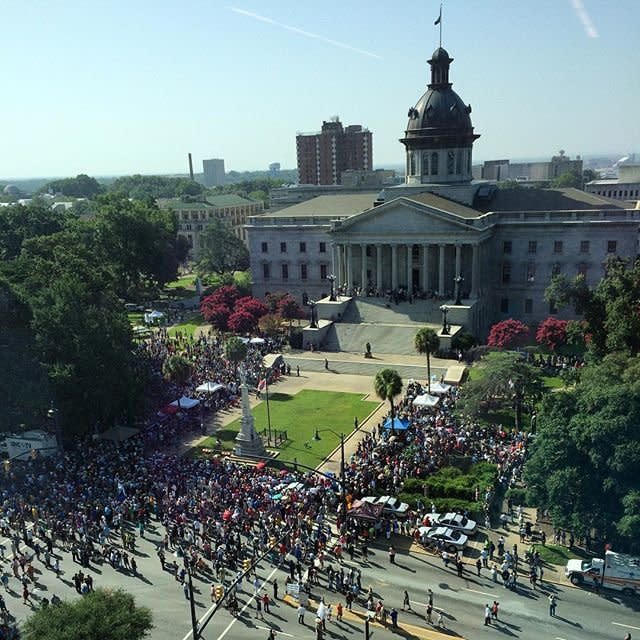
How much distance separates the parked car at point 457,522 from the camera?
3450 cm

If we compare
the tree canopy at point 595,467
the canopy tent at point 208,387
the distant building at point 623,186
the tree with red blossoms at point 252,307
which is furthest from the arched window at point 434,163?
the distant building at point 623,186

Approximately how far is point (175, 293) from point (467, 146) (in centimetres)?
5283

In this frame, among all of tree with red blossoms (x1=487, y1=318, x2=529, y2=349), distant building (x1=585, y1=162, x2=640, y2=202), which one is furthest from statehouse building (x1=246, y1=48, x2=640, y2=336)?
distant building (x1=585, y1=162, x2=640, y2=202)

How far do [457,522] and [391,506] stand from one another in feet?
12.1

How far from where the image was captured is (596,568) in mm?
29938

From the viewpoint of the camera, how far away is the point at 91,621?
20984 millimetres

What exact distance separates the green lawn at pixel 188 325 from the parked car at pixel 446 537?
5125 centimetres

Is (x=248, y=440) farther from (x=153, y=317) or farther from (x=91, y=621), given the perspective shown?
(x=153, y=317)

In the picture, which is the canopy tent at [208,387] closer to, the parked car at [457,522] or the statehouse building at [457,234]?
the parked car at [457,522]

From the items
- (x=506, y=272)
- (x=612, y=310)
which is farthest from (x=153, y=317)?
(x=612, y=310)

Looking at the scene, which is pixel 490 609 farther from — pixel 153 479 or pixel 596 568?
pixel 153 479

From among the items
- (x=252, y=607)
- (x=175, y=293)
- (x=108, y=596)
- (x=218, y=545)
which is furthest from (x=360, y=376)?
(x=175, y=293)

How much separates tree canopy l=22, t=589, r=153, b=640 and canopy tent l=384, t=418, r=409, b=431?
2588 centimetres

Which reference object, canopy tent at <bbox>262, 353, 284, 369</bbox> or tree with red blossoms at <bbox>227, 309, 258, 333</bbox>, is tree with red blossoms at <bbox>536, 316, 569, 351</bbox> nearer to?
canopy tent at <bbox>262, 353, 284, 369</bbox>
